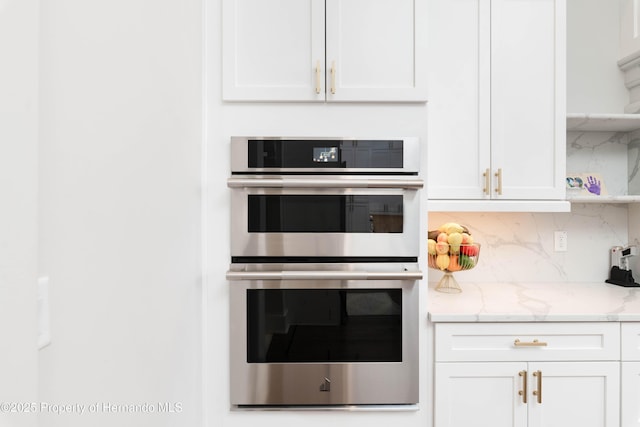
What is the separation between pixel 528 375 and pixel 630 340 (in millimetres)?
409

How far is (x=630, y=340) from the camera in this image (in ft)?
4.73

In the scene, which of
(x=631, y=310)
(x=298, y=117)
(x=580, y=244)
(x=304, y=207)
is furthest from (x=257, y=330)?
(x=580, y=244)

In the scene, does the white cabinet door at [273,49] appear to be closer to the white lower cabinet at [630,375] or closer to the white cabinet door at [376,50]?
the white cabinet door at [376,50]

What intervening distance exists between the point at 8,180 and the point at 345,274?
1092 mm

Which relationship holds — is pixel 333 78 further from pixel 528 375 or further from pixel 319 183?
pixel 528 375

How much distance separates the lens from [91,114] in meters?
0.76

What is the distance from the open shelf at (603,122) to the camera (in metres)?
1.78

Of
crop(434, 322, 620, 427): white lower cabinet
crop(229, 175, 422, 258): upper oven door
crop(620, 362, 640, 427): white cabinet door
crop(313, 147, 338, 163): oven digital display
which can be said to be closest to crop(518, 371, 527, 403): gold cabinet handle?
crop(434, 322, 620, 427): white lower cabinet

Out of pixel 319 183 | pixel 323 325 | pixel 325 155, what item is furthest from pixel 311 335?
pixel 325 155

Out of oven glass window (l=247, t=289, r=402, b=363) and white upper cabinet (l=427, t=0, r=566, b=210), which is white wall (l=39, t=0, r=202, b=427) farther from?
white upper cabinet (l=427, t=0, r=566, b=210)

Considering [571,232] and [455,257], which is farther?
[571,232]

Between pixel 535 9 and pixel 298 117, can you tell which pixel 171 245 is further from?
pixel 535 9

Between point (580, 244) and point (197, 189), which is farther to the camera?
point (580, 244)

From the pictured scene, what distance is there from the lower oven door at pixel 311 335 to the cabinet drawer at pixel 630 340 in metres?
0.79
